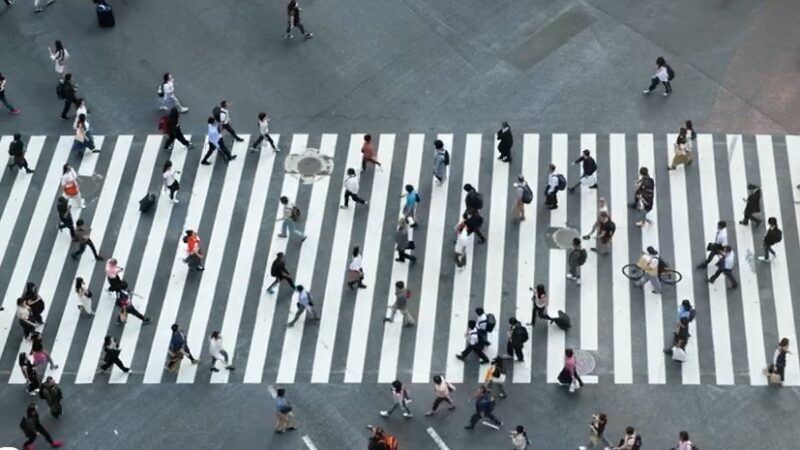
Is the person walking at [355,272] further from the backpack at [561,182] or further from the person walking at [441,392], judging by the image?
the backpack at [561,182]

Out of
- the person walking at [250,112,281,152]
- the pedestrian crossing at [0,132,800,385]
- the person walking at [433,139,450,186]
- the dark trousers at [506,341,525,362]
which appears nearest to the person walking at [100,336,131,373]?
the pedestrian crossing at [0,132,800,385]

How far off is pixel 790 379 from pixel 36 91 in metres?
24.5

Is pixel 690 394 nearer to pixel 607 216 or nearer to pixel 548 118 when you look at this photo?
pixel 607 216

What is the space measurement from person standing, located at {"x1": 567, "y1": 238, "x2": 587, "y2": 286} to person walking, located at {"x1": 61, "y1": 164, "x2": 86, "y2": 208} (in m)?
14.1

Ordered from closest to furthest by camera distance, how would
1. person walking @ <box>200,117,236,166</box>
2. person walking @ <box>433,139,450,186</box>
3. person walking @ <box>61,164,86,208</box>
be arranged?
person walking @ <box>433,139,450,186</box> < person walking @ <box>61,164,86,208</box> < person walking @ <box>200,117,236,166</box>

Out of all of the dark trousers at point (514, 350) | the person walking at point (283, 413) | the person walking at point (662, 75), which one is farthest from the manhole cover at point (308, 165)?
the person walking at point (662, 75)

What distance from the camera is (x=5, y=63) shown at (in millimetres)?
45344

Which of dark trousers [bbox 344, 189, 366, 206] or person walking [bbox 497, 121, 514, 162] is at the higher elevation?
person walking [bbox 497, 121, 514, 162]

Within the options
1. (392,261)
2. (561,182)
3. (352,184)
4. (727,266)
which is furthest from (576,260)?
(352,184)

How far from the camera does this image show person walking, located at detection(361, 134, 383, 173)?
40.1 meters

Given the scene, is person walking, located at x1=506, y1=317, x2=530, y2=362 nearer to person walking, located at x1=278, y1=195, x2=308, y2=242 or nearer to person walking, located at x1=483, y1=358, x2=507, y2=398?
person walking, located at x1=483, y1=358, x2=507, y2=398

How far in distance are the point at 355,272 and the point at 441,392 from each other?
4.82 meters

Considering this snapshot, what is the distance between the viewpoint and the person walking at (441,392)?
110 feet

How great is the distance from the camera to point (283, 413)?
33812 millimetres
